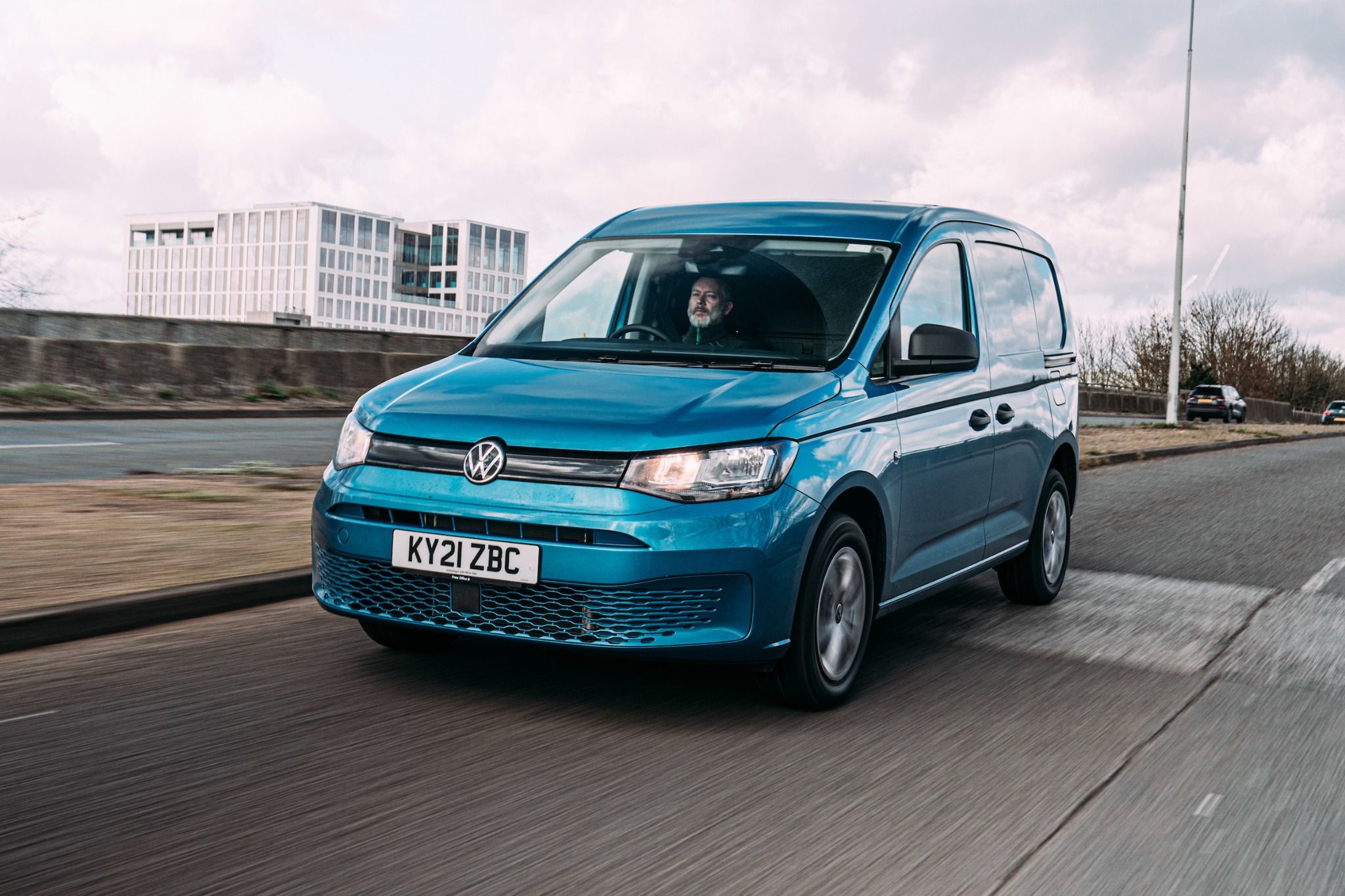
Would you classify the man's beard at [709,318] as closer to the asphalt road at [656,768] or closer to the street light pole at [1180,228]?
the asphalt road at [656,768]

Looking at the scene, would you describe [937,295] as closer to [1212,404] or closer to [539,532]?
[539,532]

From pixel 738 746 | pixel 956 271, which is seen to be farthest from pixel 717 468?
pixel 956 271

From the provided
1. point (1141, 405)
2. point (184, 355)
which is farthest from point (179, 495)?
point (1141, 405)

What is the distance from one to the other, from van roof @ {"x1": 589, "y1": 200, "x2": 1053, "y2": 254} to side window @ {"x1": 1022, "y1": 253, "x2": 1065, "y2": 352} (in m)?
0.89

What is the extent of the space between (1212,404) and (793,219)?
52.4m

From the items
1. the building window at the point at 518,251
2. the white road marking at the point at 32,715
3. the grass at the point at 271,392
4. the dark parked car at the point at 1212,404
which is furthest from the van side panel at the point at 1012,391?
the building window at the point at 518,251

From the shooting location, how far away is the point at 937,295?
19.2 feet

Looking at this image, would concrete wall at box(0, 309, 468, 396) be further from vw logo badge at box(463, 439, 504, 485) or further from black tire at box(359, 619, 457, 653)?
Result: vw logo badge at box(463, 439, 504, 485)

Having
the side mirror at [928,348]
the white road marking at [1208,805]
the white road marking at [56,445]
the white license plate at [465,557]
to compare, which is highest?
the side mirror at [928,348]

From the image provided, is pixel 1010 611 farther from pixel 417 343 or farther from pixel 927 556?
pixel 417 343

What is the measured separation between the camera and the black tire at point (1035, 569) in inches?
277

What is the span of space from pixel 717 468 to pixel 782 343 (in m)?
1.01

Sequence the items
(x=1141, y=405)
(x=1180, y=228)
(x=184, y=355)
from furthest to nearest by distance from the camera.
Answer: (x=1141, y=405) → (x=1180, y=228) → (x=184, y=355)

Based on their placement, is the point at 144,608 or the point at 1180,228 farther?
the point at 1180,228
